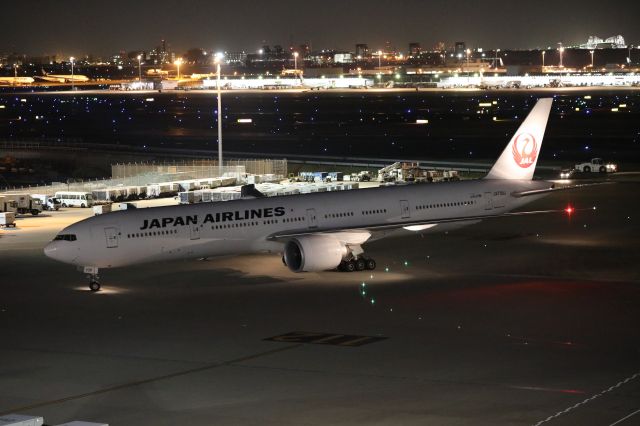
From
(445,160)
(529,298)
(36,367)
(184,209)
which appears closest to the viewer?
(36,367)

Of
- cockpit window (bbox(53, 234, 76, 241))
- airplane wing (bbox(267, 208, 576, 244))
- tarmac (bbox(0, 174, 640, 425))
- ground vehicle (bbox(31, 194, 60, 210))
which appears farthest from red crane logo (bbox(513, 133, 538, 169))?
ground vehicle (bbox(31, 194, 60, 210))

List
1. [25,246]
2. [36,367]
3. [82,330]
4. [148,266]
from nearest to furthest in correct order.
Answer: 1. [36,367]
2. [82,330]
3. [148,266]
4. [25,246]

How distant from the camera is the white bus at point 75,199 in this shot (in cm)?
7853

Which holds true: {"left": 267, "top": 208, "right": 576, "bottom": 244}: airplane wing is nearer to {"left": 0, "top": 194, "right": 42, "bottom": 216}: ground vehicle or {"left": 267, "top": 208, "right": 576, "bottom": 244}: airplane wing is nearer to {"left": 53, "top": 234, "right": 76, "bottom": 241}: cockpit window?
{"left": 53, "top": 234, "right": 76, "bottom": 241}: cockpit window

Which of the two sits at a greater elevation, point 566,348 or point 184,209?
point 184,209

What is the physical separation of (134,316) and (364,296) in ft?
31.7

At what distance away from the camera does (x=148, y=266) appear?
5216 cm

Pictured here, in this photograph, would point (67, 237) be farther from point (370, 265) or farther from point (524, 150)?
point (524, 150)

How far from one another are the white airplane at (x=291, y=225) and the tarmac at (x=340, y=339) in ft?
4.52

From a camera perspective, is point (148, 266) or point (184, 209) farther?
point (148, 266)

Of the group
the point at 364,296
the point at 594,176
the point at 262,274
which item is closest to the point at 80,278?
the point at 262,274

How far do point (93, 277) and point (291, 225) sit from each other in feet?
31.6

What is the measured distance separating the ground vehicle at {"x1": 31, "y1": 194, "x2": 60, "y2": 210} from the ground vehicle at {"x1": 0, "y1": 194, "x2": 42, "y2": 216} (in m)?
1.69

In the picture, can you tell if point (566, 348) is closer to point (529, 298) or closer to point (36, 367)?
point (529, 298)
